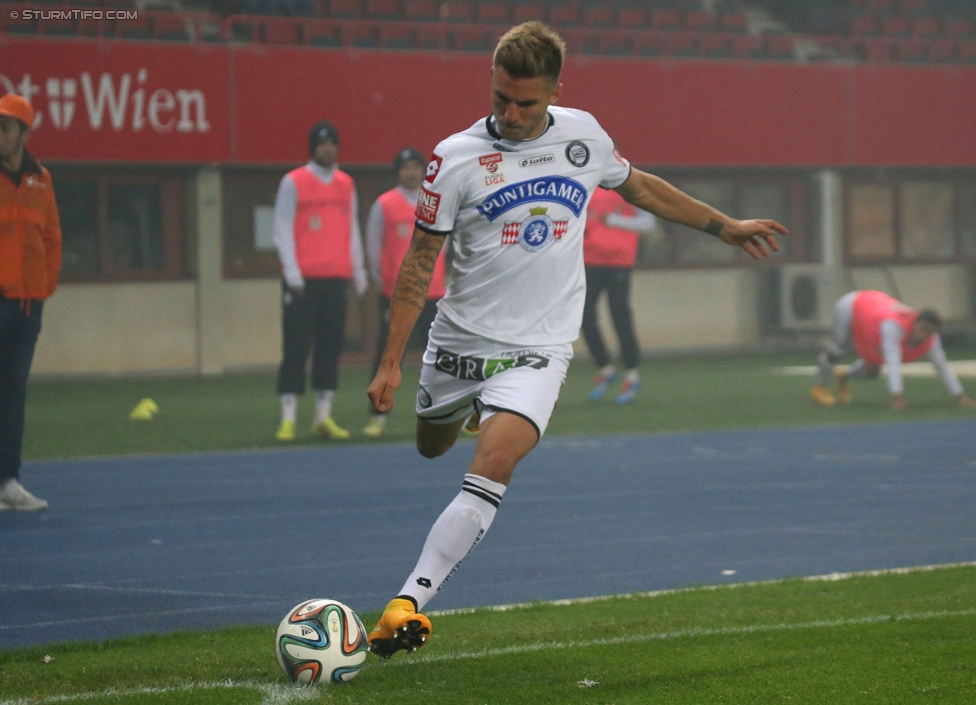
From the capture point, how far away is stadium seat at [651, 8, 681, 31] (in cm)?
2505

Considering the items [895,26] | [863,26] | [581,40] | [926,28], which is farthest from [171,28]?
[926,28]

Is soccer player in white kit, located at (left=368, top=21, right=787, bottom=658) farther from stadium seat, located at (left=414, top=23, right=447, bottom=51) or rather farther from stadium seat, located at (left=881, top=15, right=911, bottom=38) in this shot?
stadium seat, located at (left=881, top=15, right=911, bottom=38)

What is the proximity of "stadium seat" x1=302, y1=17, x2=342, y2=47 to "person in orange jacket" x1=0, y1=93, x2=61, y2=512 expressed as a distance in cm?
1336

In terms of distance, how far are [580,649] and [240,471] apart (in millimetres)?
5593

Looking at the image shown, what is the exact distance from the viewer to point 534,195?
499 centimetres

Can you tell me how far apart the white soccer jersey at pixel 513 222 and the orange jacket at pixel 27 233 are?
376 centimetres

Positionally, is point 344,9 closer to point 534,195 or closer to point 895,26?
point 895,26

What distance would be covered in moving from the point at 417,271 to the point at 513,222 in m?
0.36

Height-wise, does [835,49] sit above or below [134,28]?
below

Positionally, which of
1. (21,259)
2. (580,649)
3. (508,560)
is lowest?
(508,560)

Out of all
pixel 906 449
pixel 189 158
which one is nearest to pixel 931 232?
pixel 189 158

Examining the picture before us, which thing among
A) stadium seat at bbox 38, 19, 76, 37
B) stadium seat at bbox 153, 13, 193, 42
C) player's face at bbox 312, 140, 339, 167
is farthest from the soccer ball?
stadium seat at bbox 153, 13, 193, 42

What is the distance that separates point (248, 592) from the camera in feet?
20.8

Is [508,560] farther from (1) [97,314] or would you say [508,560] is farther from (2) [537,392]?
(1) [97,314]
